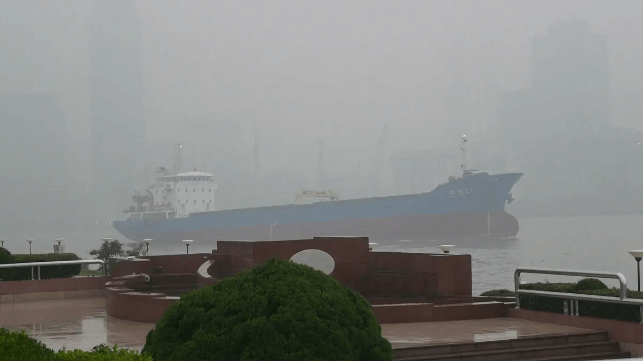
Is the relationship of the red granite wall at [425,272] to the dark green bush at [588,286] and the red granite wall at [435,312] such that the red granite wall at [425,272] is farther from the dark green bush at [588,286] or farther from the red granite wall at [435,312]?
the dark green bush at [588,286]

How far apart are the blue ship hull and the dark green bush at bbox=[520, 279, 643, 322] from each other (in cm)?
5713

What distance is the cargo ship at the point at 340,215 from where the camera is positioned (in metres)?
67.9

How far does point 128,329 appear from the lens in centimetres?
801

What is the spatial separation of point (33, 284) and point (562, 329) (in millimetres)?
8090

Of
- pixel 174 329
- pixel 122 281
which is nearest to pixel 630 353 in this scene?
pixel 174 329

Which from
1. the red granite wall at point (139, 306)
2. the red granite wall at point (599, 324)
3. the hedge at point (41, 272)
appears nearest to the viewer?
the red granite wall at point (599, 324)

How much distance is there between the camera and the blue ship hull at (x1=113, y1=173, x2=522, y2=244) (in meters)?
67.8

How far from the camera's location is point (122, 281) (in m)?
10.6

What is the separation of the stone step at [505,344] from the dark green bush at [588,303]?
10.2 inches

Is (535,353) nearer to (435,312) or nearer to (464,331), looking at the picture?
(464,331)

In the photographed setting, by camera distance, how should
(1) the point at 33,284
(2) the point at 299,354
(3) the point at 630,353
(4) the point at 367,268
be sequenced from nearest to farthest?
(2) the point at 299,354 < (3) the point at 630,353 < (4) the point at 367,268 < (1) the point at 33,284

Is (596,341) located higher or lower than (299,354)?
lower

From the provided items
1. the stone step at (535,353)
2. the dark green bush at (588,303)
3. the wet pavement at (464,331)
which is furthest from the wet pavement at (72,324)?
the dark green bush at (588,303)

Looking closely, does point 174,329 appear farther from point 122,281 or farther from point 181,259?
point 181,259
